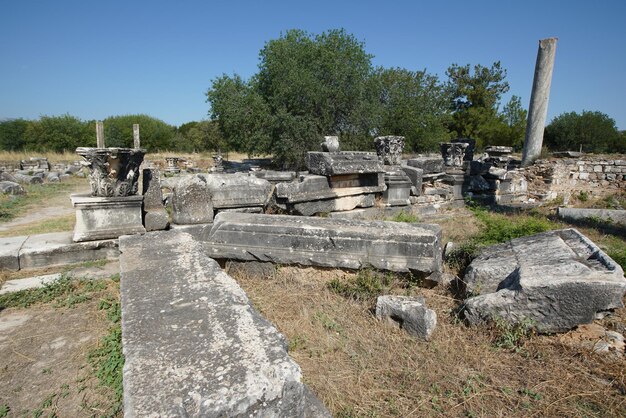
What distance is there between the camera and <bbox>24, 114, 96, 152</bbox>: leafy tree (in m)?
29.5

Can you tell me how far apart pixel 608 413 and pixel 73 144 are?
36.2 m

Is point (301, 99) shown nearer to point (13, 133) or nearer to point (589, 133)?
A: point (589, 133)

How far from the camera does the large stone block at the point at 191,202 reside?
14.0 feet

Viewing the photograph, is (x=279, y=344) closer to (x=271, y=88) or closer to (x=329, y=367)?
(x=329, y=367)

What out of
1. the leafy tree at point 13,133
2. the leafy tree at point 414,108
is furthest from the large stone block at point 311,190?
the leafy tree at point 13,133

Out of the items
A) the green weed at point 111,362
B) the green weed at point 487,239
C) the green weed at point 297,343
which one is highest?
the green weed at point 487,239

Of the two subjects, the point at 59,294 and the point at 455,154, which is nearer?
the point at 59,294

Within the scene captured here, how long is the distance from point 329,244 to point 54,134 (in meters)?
34.4

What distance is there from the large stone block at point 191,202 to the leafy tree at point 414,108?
18746 mm

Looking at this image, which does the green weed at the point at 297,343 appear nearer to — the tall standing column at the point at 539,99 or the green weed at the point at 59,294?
the green weed at the point at 59,294

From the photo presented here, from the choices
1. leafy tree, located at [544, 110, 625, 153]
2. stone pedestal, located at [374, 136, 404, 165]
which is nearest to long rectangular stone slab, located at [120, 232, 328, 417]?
stone pedestal, located at [374, 136, 404, 165]

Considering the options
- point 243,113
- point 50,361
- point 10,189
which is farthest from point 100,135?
point 243,113

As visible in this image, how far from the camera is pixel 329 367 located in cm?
241

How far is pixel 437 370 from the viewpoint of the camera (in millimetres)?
2428
